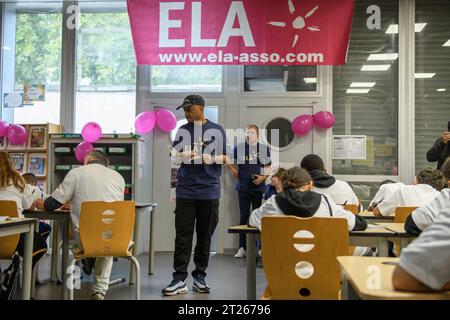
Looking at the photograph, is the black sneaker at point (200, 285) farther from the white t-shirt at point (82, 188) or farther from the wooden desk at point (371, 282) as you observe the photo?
the wooden desk at point (371, 282)

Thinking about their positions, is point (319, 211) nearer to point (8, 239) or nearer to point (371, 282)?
point (371, 282)

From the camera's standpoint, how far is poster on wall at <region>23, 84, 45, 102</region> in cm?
752

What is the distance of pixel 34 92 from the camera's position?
24.7 feet

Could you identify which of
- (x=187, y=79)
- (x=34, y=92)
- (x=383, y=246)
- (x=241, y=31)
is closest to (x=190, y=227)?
(x=383, y=246)

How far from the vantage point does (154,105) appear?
23.8ft

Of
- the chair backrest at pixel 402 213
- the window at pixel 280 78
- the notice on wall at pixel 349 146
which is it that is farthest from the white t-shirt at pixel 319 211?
the window at pixel 280 78

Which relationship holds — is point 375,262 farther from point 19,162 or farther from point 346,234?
point 19,162

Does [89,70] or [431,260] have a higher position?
[89,70]

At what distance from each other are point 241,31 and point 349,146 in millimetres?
2189

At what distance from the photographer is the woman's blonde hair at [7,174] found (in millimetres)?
3954

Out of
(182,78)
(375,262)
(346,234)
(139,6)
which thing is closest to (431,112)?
(182,78)

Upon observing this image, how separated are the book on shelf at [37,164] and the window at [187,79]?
1.78 m

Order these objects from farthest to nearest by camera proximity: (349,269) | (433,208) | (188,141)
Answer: (188,141)
(433,208)
(349,269)

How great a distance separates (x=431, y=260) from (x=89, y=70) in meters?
6.79
